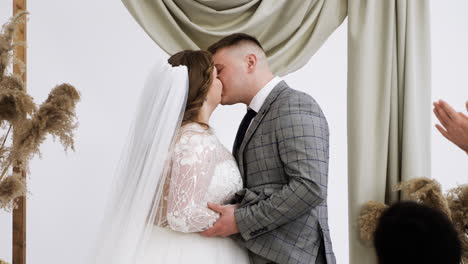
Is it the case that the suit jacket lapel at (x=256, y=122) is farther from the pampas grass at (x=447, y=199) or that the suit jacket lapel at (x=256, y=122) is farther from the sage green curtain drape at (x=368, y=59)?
the pampas grass at (x=447, y=199)

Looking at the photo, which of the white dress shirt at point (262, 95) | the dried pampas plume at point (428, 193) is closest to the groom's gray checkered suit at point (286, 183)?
the white dress shirt at point (262, 95)

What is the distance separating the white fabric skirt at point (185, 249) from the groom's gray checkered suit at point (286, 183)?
10 centimetres

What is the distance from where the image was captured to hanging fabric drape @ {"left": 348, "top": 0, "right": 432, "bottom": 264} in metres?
2.39

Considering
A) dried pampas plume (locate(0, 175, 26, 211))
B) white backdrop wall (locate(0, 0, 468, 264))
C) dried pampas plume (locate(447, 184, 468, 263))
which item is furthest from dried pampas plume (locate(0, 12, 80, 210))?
dried pampas plume (locate(447, 184, 468, 263))

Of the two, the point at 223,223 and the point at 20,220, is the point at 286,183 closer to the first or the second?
the point at 223,223

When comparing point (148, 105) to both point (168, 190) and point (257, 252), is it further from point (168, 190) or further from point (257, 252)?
point (257, 252)

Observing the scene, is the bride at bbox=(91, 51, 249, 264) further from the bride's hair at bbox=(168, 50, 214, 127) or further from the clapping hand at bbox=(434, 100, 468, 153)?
the clapping hand at bbox=(434, 100, 468, 153)

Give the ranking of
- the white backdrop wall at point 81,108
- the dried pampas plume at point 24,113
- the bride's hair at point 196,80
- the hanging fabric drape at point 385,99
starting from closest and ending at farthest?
1. the dried pampas plume at point 24,113
2. the bride's hair at point 196,80
3. the hanging fabric drape at point 385,99
4. the white backdrop wall at point 81,108

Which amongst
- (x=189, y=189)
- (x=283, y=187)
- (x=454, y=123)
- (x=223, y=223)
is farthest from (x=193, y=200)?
(x=454, y=123)

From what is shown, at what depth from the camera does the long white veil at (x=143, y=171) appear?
5.62 ft

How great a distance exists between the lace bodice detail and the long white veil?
0.15 feet

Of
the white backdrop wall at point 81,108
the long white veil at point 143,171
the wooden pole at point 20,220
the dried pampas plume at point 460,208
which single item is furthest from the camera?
the white backdrop wall at point 81,108

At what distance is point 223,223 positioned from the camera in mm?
1781

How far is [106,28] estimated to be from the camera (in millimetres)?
2701
